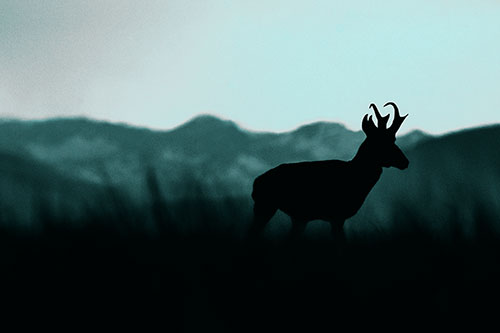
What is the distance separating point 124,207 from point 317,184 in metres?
3.22

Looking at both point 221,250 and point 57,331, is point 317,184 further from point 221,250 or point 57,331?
point 57,331

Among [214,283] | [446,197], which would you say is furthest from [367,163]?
[214,283]

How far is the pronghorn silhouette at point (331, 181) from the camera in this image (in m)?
4.78

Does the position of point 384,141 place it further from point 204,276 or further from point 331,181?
point 204,276

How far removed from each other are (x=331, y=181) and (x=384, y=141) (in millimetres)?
611

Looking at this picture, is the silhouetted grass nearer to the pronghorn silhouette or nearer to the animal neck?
the pronghorn silhouette

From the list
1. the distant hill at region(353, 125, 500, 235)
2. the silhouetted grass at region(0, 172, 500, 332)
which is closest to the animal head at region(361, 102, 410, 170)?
the distant hill at region(353, 125, 500, 235)

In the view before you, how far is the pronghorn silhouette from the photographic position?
4.78 metres

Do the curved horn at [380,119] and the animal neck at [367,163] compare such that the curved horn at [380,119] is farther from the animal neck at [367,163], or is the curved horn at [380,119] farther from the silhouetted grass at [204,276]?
the silhouetted grass at [204,276]

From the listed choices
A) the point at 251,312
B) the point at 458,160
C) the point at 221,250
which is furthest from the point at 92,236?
the point at 458,160

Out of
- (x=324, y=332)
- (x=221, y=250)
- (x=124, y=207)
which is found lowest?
(x=324, y=332)

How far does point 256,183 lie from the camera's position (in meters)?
5.14

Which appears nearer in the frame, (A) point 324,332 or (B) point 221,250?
(A) point 324,332

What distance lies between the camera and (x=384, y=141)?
504 cm
